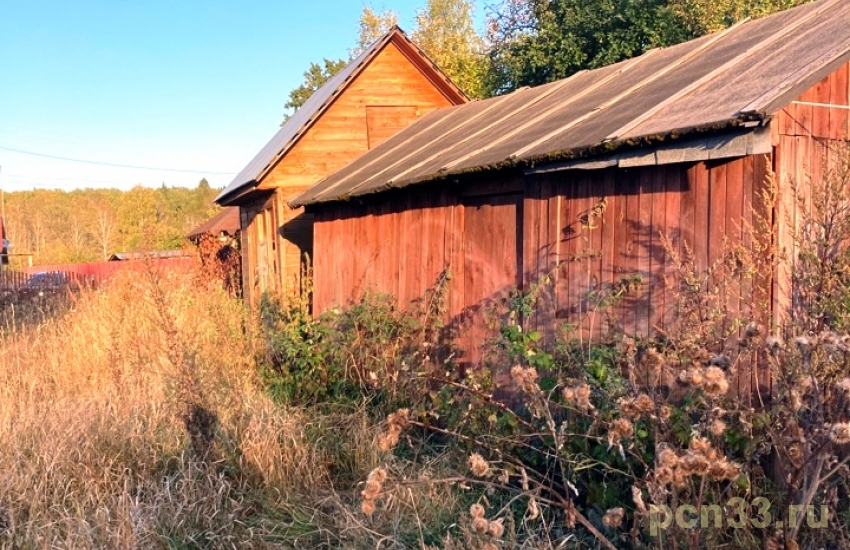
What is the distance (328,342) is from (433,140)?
324 cm

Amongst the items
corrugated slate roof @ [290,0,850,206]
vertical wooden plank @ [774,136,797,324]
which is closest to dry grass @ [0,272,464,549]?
vertical wooden plank @ [774,136,797,324]

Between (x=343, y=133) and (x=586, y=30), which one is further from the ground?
(x=586, y=30)

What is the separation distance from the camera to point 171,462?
512cm

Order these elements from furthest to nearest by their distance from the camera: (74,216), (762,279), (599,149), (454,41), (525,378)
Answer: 1. (74,216)
2. (454,41)
3. (599,149)
4. (762,279)
5. (525,378)

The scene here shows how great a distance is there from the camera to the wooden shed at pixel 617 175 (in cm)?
397

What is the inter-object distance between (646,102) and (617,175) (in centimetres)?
87

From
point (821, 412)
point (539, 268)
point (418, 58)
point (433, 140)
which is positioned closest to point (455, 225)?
point (539, 268)

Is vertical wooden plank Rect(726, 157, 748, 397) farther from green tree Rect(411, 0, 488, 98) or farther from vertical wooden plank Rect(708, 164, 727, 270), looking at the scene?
green tree Rect(411, 0, 488, 98)

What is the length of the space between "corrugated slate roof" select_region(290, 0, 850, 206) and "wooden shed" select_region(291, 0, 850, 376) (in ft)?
0.07

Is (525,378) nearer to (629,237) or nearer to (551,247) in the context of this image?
(629,237)

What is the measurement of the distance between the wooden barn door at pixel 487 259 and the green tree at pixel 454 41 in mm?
17228

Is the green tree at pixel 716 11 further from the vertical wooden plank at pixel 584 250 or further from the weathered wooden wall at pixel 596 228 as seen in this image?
the vertical wooden plank at pixel 584 250

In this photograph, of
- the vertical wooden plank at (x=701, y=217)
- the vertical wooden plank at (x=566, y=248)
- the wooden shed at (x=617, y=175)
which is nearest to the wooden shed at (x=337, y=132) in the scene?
the wooden shed at (x=617, y=175)

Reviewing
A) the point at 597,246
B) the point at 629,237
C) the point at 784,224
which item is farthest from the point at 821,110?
the point at 597,246
